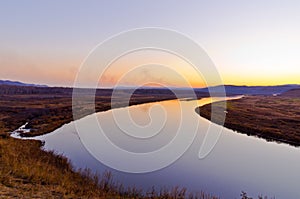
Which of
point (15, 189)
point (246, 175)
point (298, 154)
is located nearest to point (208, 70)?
point (246, 175)

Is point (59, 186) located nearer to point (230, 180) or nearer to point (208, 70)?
point (208, 70)

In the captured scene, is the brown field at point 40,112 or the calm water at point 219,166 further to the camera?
the brown field at point 40,112

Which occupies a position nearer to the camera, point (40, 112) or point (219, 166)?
point (219, 166)

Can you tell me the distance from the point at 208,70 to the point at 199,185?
5.95m

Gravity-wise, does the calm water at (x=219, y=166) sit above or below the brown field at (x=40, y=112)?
below

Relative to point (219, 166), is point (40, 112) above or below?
above

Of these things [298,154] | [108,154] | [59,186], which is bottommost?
[298,154]

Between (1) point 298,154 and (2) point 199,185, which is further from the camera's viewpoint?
(1) point 298,154

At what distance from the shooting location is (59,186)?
27.5 ft

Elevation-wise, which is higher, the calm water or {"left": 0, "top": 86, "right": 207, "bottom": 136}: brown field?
{"left": 0, "top": 86, "right": 207, "bottom": 136}: brown field

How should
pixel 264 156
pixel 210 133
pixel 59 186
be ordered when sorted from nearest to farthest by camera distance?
pixel 59 186
pixel 264 156
pixel 210 133

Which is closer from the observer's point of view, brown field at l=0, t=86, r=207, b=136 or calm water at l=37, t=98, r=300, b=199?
calm water at l=37, t=98, r=300, b=199

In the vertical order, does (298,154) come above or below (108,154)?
below

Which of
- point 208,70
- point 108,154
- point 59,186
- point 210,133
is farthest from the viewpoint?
point 210,133
